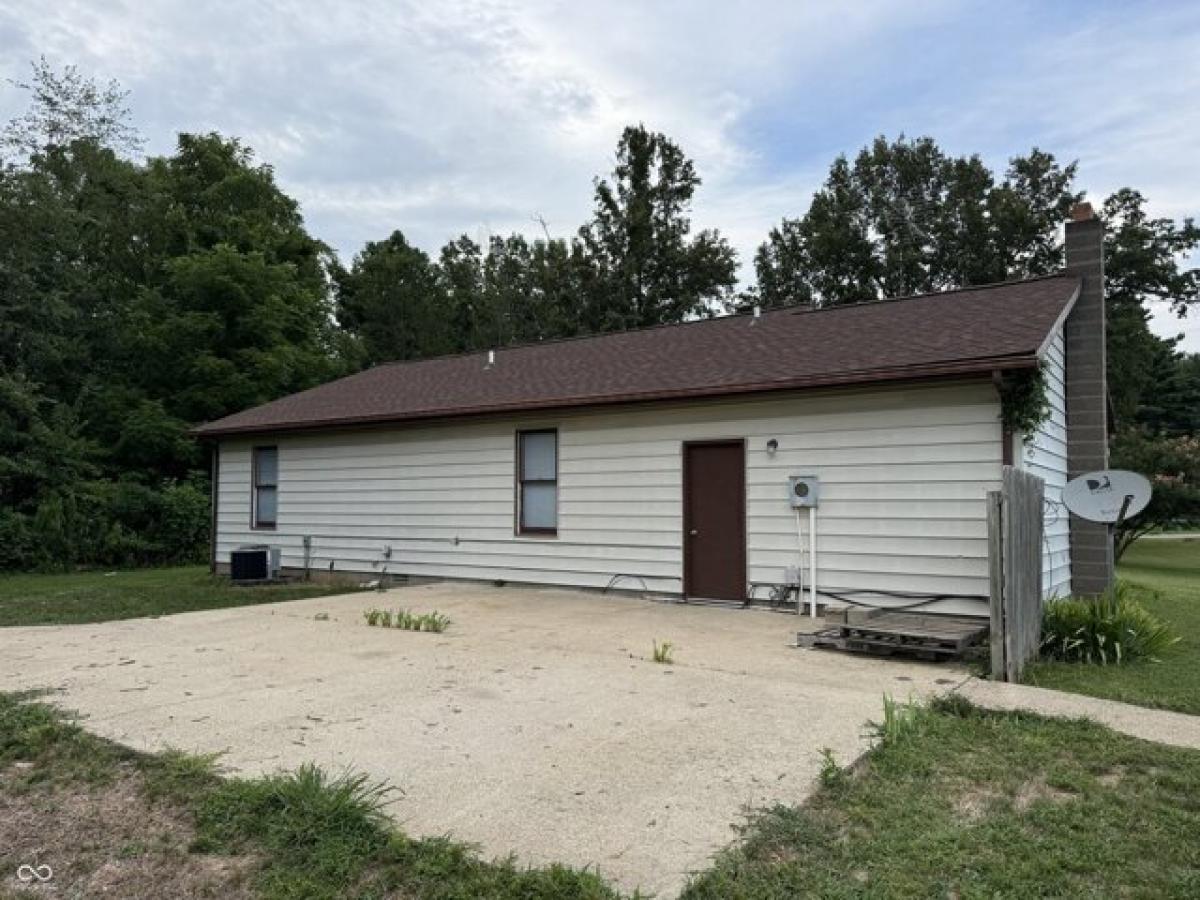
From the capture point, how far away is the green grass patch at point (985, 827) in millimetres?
2680

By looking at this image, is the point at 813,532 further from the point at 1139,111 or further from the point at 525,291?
the point at 525,291

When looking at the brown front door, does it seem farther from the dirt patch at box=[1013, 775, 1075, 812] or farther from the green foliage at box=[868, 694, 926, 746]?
the dirt patch at box=[1013, 775, 1075, 812]

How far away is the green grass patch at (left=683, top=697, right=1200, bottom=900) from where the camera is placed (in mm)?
2680

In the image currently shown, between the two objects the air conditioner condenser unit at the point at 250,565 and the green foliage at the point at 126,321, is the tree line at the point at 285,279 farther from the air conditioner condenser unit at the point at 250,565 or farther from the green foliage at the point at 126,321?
the air conditioner condenser unit at the point at 250,565

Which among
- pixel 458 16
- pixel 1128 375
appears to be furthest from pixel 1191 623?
pixel 1128 375

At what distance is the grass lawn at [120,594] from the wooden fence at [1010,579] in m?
8.68

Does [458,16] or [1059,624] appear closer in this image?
[1059,624]

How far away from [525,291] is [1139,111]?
26.4m

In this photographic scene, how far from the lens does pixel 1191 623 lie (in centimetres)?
896

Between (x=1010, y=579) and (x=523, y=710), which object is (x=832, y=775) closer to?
(x=523, y=710)

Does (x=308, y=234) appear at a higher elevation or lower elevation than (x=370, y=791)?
higher

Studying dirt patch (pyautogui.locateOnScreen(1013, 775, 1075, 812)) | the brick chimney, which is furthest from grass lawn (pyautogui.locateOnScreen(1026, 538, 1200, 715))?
dirt patch (pyautogui.locateOnScreen(1013, 775, 1075, 812))

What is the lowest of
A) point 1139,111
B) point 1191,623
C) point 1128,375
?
point 1191,623

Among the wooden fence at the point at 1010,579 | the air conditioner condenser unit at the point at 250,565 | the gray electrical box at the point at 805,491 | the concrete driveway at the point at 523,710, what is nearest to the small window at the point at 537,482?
A: the concrete driveway at the point at 523,710
